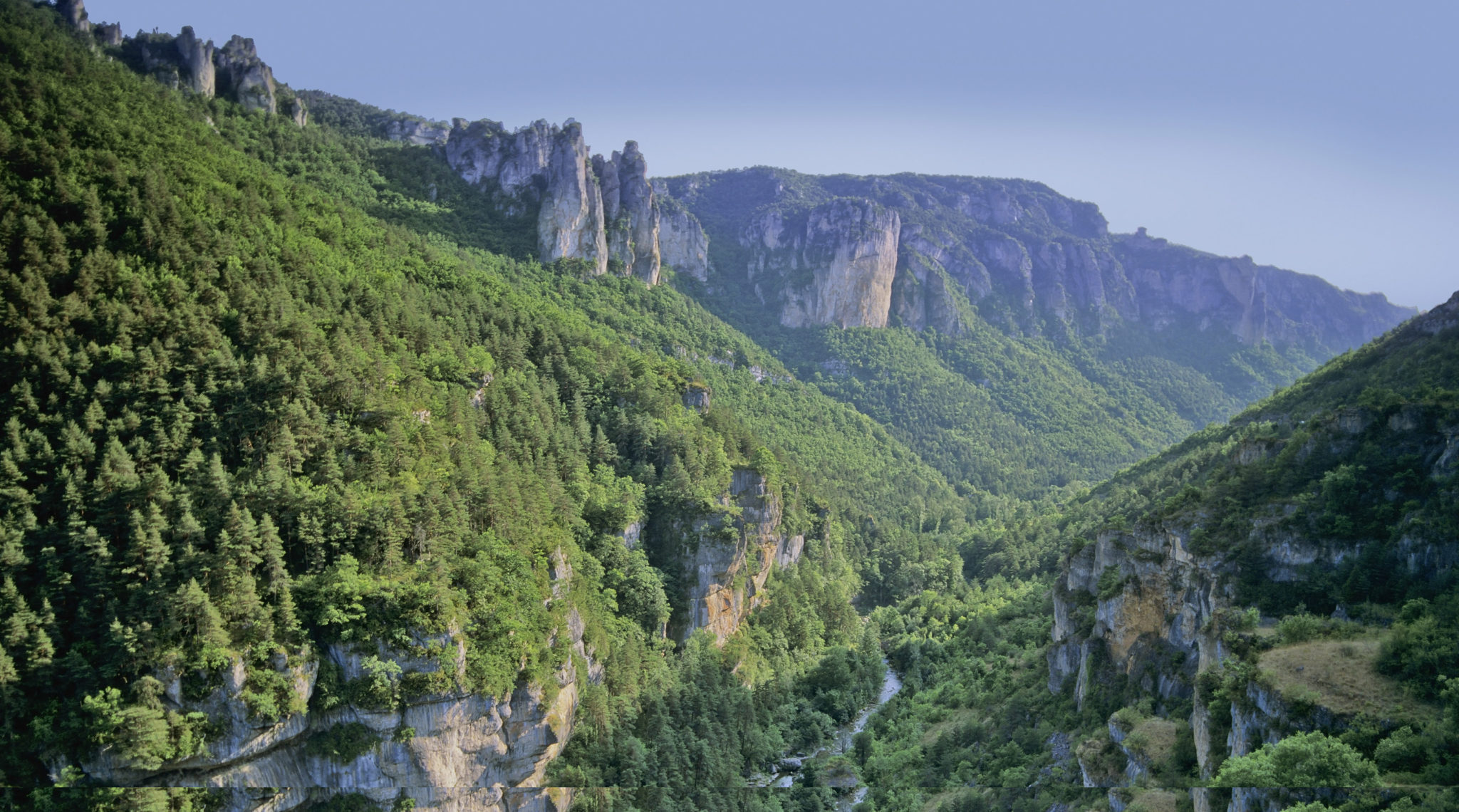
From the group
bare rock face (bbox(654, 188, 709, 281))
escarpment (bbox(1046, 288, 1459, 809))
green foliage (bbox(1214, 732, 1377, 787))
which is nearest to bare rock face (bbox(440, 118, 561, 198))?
bare rock face (bbox(654, 188, 709, 281))

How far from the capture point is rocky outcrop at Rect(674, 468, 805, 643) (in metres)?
50.2

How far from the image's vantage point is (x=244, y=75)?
77.7 metres

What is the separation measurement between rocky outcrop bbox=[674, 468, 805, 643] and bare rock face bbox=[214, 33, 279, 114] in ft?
192

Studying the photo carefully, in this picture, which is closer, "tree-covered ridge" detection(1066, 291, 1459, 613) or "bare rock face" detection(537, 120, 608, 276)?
"tree-covered ridge" detection(1066, 291, 1459, 613)

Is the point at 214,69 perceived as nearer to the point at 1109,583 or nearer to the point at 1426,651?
the point at 1109,583

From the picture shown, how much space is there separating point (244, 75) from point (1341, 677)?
89.7 m

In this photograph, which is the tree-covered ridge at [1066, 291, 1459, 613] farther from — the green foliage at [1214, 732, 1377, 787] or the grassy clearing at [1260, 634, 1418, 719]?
the green foliage at [1214, 732, 1377, 787]

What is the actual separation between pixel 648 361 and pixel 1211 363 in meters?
156

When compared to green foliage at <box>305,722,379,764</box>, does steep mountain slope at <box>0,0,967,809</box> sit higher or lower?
higher

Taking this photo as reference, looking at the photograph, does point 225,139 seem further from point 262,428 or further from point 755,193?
point 755,193

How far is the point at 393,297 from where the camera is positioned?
155ft

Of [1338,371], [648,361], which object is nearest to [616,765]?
[648,361]

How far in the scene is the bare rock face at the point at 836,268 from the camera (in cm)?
14462

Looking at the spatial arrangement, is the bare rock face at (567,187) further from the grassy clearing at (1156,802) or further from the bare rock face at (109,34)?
the grassy clearing at (1156,802)
